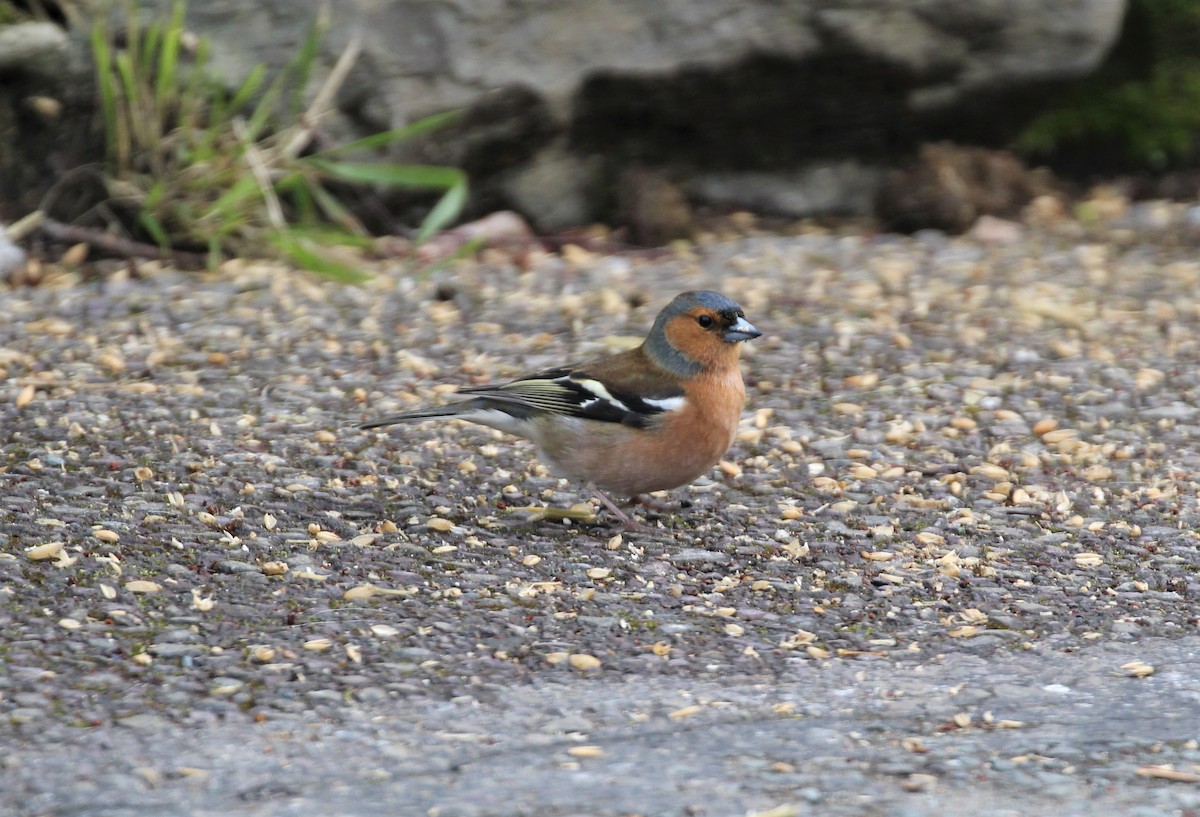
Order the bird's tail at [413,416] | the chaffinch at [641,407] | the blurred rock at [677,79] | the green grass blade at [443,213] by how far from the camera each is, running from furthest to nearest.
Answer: the blurred rock at [677,79] → the green grass blade at [443,213] → the bird's tail at [413,416] → the chaffinch at [641,407]

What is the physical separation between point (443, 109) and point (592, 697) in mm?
4336

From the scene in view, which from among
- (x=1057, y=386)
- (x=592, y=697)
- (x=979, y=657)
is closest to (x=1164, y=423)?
(x=1057, y=386)

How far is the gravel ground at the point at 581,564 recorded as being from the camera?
301cm

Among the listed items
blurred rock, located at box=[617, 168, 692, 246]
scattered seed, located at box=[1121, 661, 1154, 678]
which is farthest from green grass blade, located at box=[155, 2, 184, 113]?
scattered seed, located at box=[1121, 661, 1154, 678]

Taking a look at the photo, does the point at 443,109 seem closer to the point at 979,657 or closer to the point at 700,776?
the point at 979,657

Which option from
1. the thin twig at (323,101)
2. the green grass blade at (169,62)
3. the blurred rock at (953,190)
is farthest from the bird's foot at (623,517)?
the blurred rock at (953,190)

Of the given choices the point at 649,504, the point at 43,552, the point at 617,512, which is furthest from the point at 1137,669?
the point at 43,552

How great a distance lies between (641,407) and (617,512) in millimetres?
307

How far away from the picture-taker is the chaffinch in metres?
4.40

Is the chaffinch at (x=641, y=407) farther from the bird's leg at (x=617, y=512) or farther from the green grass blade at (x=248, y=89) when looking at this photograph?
the green grass blade at (x=248, y=89)

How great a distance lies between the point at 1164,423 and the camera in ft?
17.6

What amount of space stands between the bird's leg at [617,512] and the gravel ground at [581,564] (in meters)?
0.06

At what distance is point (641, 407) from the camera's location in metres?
4.45

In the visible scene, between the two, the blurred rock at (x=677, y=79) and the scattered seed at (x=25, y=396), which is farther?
the blurred rock at (x=677, y=79)
